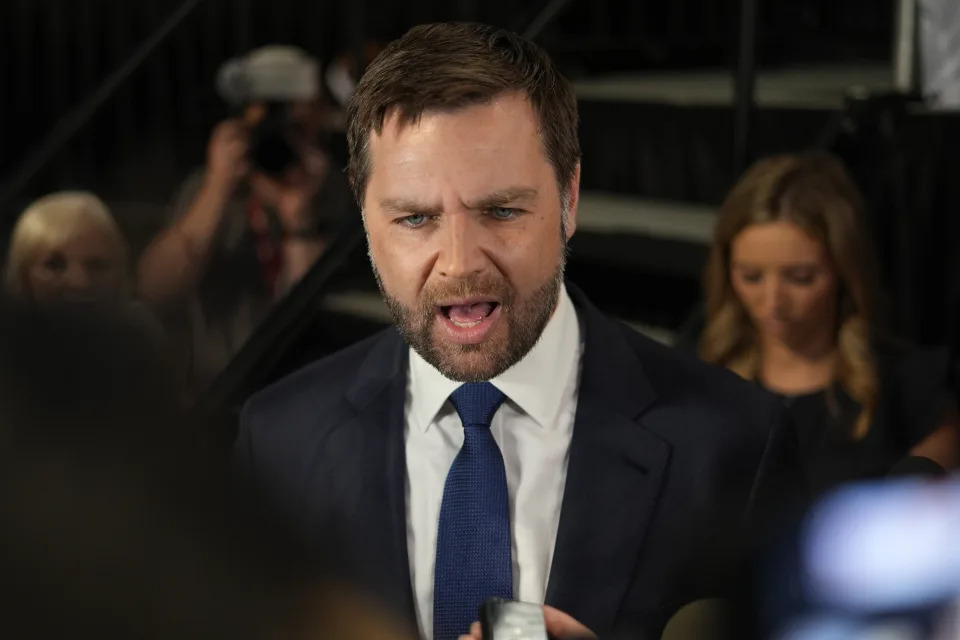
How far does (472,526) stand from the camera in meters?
0.64

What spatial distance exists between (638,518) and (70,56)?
1900 mm

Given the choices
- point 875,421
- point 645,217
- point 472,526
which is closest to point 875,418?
point 875,421

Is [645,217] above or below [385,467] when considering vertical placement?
above

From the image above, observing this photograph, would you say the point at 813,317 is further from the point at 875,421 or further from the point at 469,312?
the point at 469,312

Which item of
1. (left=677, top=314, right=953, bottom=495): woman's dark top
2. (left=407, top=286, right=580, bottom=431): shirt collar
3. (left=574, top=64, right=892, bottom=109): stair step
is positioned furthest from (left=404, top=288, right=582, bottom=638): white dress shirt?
(left=574, top=64, right=892, bottom=109): stair step

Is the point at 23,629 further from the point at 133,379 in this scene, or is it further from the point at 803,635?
the point at 803,635

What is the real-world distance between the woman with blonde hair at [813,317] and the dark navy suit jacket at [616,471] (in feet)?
0.60

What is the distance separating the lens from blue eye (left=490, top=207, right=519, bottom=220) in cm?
60

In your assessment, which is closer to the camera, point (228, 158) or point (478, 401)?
point (478, 401)

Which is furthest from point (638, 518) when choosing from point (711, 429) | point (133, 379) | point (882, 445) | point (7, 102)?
point (7, 102)

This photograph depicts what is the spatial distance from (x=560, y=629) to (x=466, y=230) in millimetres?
184

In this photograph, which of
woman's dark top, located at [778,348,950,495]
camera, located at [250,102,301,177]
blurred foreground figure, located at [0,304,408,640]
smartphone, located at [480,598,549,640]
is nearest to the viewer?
blurred foreground figure, located at [0,304,408,640]

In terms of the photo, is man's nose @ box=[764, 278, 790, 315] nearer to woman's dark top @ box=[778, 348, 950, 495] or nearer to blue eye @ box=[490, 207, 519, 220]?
woman's dark top @ box=[778, 348, 950, 495]

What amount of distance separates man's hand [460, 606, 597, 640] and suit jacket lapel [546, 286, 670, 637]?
8 centimetres
